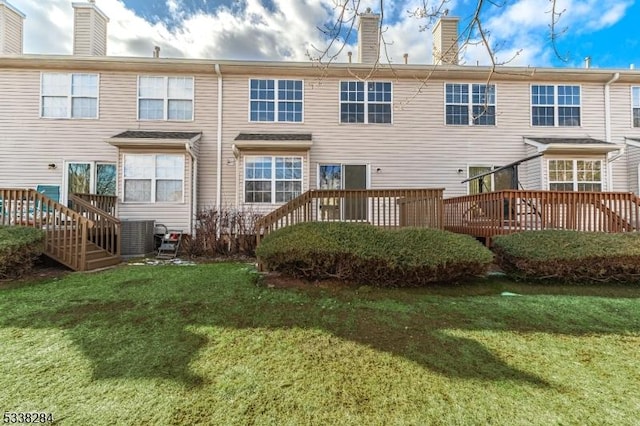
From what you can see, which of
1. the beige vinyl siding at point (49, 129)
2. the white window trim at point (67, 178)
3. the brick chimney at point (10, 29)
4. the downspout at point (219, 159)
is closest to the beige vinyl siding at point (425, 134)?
the downspout at point (219, 159)

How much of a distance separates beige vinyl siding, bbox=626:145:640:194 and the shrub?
1300 cm

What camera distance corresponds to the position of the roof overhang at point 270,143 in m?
9.55

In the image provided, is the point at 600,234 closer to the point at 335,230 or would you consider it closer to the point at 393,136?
the point at 335,230

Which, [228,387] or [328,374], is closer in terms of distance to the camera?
[228,387]

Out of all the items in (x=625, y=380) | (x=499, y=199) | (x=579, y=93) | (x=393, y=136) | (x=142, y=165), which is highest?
(x=579, y=93)

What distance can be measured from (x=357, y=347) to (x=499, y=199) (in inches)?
222

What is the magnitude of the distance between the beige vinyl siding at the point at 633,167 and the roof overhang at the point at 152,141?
49.3 feet

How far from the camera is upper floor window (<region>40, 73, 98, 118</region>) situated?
9.98 m

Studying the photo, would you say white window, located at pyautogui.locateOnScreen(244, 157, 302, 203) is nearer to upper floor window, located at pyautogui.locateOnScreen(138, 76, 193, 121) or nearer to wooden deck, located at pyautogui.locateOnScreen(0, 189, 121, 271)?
upper floor window, located at pyautogui.locateOnScreen(138, 76, 193, 121)

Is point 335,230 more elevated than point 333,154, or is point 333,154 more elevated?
point 333,154

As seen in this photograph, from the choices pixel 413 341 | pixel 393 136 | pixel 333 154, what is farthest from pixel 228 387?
pixel 393 136

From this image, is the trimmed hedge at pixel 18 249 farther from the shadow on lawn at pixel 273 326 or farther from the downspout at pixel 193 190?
the downspout at pixel 193 190

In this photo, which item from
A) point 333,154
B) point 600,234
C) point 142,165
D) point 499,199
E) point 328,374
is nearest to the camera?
point 328,374

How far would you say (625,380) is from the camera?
100 inches
